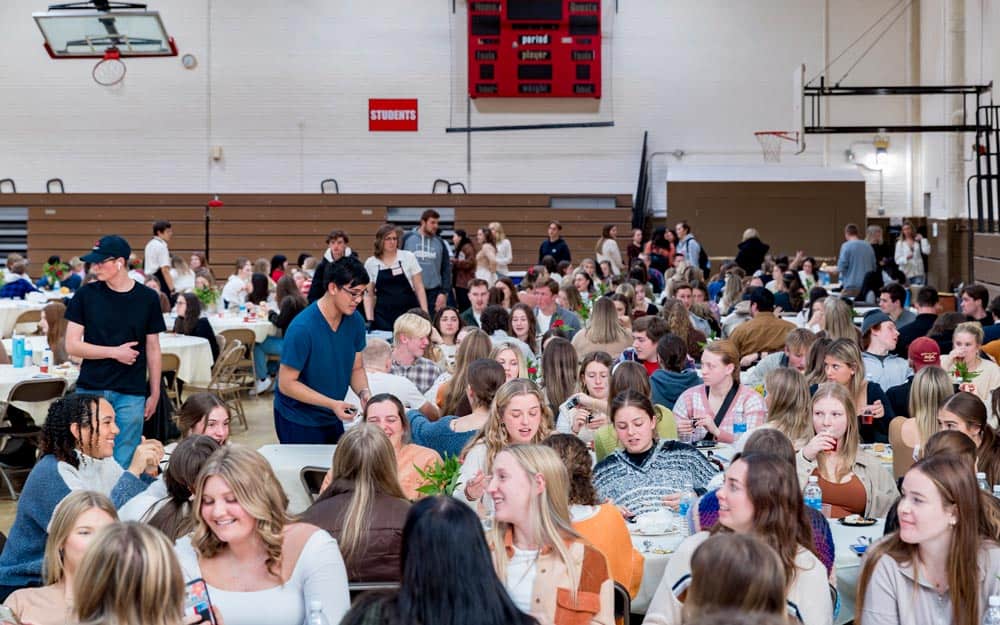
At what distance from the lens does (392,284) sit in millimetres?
10523

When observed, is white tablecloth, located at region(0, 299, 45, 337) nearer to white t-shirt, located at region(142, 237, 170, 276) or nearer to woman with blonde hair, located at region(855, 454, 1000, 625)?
white t-shirt, located at region(142, 237, 170, 276)

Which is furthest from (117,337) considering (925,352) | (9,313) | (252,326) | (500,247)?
(500,247)

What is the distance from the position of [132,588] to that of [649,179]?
1906cm

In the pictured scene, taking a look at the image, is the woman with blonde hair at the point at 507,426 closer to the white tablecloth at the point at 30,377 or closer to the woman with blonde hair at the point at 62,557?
the woman with blonde hair at the point at 62,557

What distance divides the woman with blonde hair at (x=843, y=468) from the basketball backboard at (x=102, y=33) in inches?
493

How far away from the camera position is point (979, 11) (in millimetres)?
17281

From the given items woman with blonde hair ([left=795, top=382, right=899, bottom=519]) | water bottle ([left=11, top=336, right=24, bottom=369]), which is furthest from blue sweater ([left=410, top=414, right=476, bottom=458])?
water bottle ([left=11, top=336, right=24, bottom=369])

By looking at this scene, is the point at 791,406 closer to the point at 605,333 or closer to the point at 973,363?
the point at 973,363

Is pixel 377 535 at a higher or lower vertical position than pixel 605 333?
lower

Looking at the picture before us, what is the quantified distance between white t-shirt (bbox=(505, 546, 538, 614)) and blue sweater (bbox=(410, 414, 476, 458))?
6.89ft

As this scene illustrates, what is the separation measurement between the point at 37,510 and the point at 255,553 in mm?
1371

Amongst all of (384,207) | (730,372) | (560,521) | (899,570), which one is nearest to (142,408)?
(730,372)

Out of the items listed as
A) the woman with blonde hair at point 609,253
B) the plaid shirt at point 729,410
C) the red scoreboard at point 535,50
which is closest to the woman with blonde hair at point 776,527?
the plaid shirt at point 729,410

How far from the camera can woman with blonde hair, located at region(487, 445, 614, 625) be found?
3367mm
